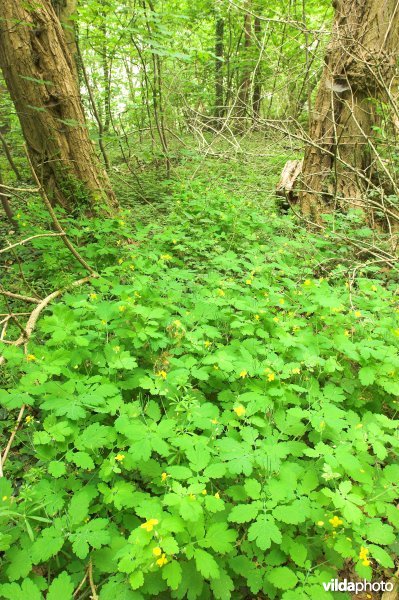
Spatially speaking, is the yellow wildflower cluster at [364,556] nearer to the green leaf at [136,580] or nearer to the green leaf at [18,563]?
the green leaf at [136,580]

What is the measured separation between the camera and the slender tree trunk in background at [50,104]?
365 cm

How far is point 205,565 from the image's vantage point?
1.37 metres

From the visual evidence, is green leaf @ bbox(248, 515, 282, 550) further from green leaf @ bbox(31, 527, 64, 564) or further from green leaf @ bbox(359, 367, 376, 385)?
green leaf @ bbox(359, 367, 376, 385)

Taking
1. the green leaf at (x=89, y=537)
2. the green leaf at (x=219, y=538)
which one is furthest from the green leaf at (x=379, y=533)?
the green leaf at (x=89, y=537)

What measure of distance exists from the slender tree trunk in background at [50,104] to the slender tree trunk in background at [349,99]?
2788mm

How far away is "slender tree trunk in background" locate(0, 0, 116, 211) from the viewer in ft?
12.0

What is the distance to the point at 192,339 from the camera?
2334 mm

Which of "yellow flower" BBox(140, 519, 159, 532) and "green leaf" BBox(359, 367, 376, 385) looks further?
"green leaf" BBox(359, 367, 376, 385)

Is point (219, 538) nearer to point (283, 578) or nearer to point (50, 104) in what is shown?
point (283, 578)

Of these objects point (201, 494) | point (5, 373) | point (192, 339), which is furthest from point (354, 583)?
point (5, 373)

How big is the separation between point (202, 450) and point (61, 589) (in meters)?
0.78

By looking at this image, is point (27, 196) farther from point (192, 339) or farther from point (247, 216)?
point (192, 339)

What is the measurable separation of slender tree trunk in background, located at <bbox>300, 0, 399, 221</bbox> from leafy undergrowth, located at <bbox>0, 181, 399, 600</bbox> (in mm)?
2248

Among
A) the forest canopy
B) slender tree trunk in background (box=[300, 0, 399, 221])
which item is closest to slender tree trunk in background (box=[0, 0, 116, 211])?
the forest canopy
